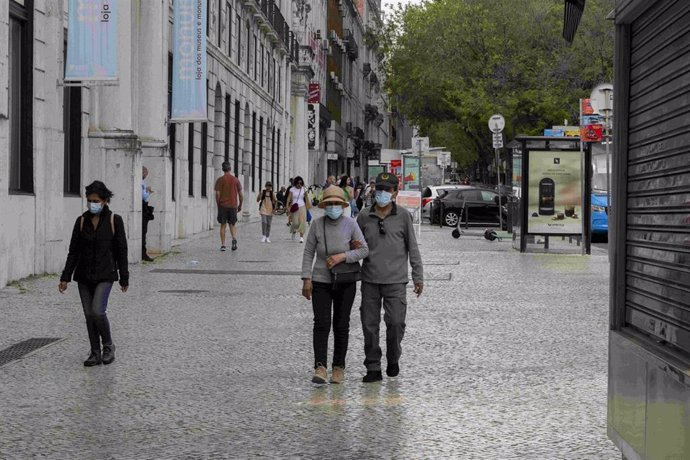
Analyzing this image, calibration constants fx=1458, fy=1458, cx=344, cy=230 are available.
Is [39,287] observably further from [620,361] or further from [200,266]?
[620,361]

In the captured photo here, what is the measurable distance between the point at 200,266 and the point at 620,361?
59.6 ft

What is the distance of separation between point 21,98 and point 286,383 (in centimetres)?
1035

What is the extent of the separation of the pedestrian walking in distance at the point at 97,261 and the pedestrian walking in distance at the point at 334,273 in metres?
1.76

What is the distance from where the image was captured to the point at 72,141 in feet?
74.6

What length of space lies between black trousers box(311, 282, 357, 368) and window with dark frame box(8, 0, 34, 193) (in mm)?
9465

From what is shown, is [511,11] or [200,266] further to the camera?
[511,11]

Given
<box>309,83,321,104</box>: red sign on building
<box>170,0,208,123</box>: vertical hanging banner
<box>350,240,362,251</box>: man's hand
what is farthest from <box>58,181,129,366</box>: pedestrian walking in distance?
<box>309,83,321,104</box>: red sign on building

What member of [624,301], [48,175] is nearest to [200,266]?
[48,175]

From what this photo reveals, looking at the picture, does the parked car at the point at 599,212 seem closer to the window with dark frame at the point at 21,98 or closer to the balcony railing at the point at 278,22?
the balcony railing at the point at 278,22

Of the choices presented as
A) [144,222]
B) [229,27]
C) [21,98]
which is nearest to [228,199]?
[144,222]

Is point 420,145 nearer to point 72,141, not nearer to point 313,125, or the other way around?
point 72,141

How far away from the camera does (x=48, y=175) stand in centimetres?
2033

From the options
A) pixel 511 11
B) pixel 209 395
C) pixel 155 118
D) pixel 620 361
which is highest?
pixel 511 11

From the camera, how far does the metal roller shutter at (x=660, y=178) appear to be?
17.2 ft
